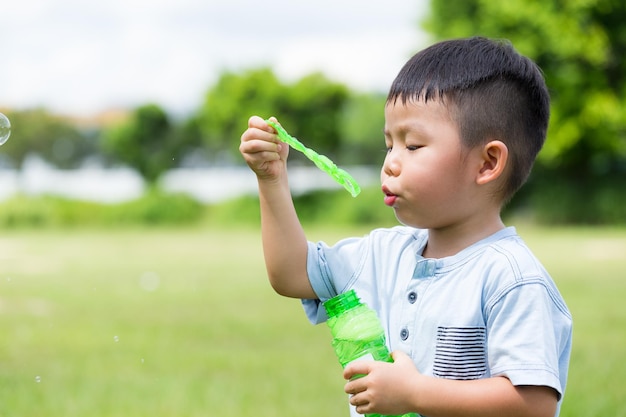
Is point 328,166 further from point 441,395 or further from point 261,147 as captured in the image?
point 441,395

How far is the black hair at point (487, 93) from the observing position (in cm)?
188

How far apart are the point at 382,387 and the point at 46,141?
2648cm

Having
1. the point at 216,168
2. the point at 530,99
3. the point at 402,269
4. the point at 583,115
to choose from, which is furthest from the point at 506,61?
the point at 216,168

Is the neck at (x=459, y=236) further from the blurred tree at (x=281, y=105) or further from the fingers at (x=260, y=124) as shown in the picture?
the blurred tree at (x=281, y=105)

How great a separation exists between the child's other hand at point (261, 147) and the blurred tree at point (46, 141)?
25.2m

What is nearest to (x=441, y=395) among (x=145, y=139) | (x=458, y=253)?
(x=458, y=253)

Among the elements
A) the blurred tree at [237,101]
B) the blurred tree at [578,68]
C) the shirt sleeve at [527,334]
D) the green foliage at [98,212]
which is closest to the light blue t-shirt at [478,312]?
the shirt sleeve at [527,334]

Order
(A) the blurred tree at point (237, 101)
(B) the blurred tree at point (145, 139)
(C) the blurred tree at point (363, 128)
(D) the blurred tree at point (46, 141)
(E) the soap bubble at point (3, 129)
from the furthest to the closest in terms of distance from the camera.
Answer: (D) the blurred tree at point (46, 141), (B) the blurred tree at point (145, 139), (A) the blurred tree at point (237, 101), (C) the blurred tree at point (363, 128), (E) the soap bubble at point (3, 129)

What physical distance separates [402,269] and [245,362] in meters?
3.32

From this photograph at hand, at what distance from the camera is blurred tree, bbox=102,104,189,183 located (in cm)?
2544

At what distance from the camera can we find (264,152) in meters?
1.99

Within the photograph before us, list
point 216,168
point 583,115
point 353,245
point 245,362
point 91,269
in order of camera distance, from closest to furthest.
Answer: point 353,245, point 245,362, point 91,269, point 583,115, point 216,168

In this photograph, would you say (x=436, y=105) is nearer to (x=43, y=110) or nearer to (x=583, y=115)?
(x=583, y=115)

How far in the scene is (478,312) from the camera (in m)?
1.80
